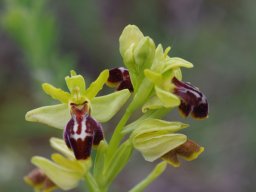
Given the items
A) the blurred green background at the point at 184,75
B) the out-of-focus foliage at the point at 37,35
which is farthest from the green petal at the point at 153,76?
the blurred green background at the point at 184,75

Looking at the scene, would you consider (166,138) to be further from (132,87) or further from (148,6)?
(148,6)

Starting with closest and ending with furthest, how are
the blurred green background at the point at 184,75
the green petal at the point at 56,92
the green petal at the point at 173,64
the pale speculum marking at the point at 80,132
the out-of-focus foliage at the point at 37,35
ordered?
1. the pale speculum marking at the point at 80,132
2. the green petal at the point at 173,64
3. the green petal at the point at 56,92
4. the out-of-focus foliage at the point at 37,35
5. the blurred green background at the point at 184,75

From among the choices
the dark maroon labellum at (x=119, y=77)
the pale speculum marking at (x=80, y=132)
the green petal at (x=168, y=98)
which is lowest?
the pale speculum marking at (x=80, y=132)

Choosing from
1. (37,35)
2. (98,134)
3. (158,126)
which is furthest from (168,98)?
(37,35)

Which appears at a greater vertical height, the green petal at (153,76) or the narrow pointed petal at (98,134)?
the green petal at (153,76)

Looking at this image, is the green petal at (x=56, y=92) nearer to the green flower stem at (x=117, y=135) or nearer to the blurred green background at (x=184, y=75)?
the green flower stem at (x=117, y=135)

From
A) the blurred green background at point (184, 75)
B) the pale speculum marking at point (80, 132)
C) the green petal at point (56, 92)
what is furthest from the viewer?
the blurred green background at point (184, 75)

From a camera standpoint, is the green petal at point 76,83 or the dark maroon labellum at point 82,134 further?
the green petal at point 76,83
